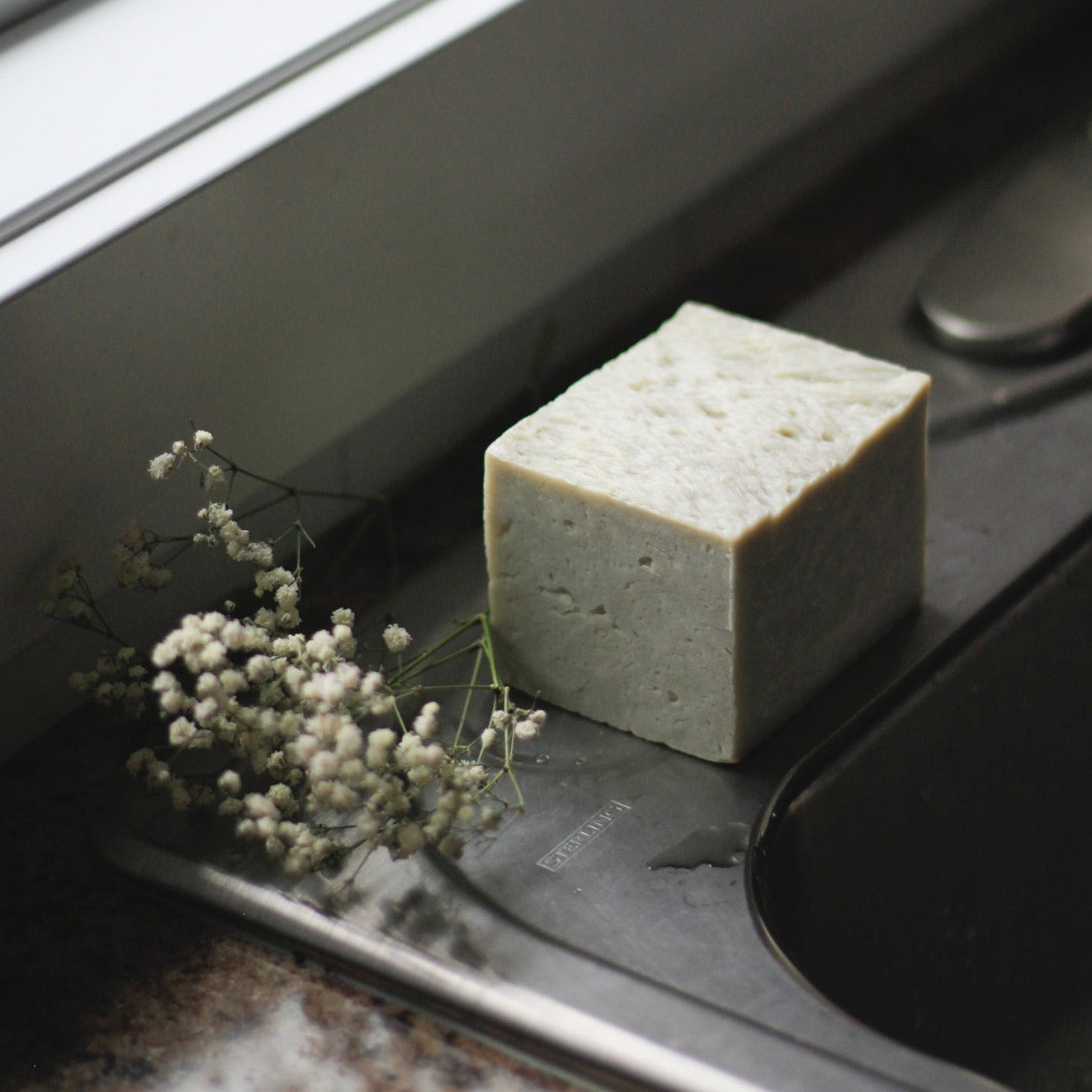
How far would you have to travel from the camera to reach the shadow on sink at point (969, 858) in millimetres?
900

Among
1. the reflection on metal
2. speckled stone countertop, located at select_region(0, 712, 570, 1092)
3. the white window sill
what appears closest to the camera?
speckled stone countertop, located at select_region(0, 712, 570, 1092)

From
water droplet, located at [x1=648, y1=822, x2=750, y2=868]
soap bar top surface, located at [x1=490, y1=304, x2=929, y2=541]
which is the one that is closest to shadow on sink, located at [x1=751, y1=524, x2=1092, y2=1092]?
water droplet, located at [x1=648, y1=822, x2=750, y2=868]

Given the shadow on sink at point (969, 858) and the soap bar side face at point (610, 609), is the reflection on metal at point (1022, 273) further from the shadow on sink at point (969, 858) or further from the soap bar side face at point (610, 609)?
the soap bar side face at point (610, 609)

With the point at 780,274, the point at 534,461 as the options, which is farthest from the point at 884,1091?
the point at 780,274

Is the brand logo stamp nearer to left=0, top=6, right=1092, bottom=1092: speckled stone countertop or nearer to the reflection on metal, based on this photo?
left=0, top=6, right=1092, bottom=1092: speckled stone countertop

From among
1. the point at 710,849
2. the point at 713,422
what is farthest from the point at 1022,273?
the point at 710,849

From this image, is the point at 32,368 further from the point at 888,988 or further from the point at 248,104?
the point at 888,988

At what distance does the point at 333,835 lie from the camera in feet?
2.80

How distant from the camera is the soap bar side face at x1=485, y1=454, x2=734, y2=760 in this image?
846 mm

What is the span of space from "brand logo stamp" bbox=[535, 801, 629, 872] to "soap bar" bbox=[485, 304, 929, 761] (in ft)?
0.19

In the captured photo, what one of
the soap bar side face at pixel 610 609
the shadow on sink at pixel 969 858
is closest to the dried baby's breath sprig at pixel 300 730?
the soap bar side face at pixel 610 609

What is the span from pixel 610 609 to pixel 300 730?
0.57 feet

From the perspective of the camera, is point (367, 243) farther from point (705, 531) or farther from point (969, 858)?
A: point (969, 858)

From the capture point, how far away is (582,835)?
86 centimetres
